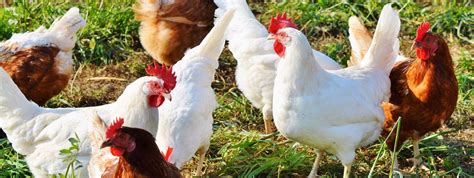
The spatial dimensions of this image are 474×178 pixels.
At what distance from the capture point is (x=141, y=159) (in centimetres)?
377

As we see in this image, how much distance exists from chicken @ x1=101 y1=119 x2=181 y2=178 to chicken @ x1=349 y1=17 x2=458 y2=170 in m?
1.93

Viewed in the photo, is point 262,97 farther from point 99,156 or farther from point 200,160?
point 99,156

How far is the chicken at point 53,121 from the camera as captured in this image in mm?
4461

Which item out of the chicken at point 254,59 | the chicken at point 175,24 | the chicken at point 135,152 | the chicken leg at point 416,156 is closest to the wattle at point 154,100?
the chicken at point 135,152

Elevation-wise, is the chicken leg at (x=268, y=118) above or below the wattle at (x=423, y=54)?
below

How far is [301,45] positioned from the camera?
4625 mm

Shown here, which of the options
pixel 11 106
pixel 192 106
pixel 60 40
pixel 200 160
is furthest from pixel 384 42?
pixel 60 40

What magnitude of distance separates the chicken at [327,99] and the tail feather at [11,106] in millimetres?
1522

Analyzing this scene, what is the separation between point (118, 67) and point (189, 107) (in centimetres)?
211

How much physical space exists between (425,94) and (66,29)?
2742mm

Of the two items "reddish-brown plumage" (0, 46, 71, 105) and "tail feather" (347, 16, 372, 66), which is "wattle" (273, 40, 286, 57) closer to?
"tail feather" (347, 16, 372, 66)

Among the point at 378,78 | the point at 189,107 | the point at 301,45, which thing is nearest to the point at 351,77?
the point at 378,78

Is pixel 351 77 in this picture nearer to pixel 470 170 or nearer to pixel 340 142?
pixel 340 142

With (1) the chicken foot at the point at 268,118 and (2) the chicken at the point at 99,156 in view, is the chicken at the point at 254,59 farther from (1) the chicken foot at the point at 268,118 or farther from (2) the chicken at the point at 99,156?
(2) the chicken at the point at 99,156
